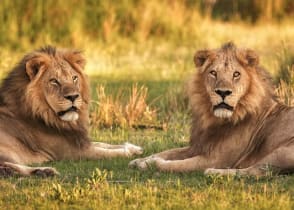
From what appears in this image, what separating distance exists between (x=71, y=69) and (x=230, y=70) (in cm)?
151

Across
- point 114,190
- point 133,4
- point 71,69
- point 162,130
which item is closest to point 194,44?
point 133,4

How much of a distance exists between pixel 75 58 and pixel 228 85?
5.33ft

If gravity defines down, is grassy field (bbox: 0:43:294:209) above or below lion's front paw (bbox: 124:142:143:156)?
below

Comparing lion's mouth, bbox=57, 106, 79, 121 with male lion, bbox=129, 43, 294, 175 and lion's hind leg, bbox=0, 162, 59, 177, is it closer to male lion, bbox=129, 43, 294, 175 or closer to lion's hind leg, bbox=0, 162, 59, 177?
male lion, bbox=129, 43, 294, 175

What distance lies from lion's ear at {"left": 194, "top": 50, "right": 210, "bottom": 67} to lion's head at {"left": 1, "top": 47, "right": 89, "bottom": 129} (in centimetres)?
106

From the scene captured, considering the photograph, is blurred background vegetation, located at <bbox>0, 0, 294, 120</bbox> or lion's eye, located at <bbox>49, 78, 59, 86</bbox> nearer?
lion's eye, located at <bbox>49, 78, 59, 86</bbox>

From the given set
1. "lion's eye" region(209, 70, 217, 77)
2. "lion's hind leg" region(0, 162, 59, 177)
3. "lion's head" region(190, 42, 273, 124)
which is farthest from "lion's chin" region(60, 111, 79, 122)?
"lion's eye" region(209, 70, 217, 77)

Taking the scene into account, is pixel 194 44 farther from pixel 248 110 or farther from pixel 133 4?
pixel 248 110

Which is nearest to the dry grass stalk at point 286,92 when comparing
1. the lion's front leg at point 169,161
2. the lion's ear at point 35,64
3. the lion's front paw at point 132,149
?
the lion's front paw at point 132,149

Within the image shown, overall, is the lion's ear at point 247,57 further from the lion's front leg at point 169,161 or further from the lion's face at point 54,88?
the lion's face at point 54,88

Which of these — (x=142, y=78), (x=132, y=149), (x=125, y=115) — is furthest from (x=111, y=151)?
(x=142, y=78)

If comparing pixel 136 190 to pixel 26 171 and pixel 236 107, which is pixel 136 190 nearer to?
pixel 26 171

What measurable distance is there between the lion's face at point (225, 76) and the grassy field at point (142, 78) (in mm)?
572

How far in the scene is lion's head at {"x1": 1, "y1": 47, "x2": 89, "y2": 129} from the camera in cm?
833
